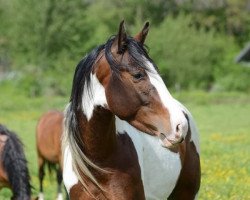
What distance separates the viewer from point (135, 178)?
4.66m

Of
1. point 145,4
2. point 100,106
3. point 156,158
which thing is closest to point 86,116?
point 100,106

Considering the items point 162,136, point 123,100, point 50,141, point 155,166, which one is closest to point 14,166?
point 155,166

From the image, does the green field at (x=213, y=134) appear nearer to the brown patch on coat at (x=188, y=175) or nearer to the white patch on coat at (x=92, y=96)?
the brown patch on coat at (x=188, y=175)

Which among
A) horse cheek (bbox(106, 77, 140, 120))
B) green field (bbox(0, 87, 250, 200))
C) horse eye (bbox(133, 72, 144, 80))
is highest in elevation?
horse eye (bbox(133, 72, 144, 80))

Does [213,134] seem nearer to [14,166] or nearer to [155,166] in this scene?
[14,166]

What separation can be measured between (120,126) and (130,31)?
182 feet

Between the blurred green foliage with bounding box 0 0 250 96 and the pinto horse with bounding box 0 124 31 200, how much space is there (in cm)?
1255

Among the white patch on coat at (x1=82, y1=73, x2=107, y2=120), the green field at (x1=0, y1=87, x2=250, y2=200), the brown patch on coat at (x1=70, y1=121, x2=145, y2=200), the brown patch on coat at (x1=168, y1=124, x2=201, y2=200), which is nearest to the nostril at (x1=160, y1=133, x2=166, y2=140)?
the white patch on coat at (x1=82, y1=73, x2=107, y2=120)

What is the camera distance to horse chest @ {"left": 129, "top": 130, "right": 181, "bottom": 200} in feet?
16.7

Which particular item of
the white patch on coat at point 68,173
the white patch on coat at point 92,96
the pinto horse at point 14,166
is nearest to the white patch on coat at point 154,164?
the white patch on coat at point 92,96

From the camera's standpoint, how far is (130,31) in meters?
59.8

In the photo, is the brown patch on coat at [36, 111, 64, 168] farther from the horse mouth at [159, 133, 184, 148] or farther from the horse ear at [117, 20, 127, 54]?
the horse mouth at [159, 133, 184, 148]

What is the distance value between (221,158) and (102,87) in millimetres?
10238

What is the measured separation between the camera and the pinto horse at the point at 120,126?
4152mm
